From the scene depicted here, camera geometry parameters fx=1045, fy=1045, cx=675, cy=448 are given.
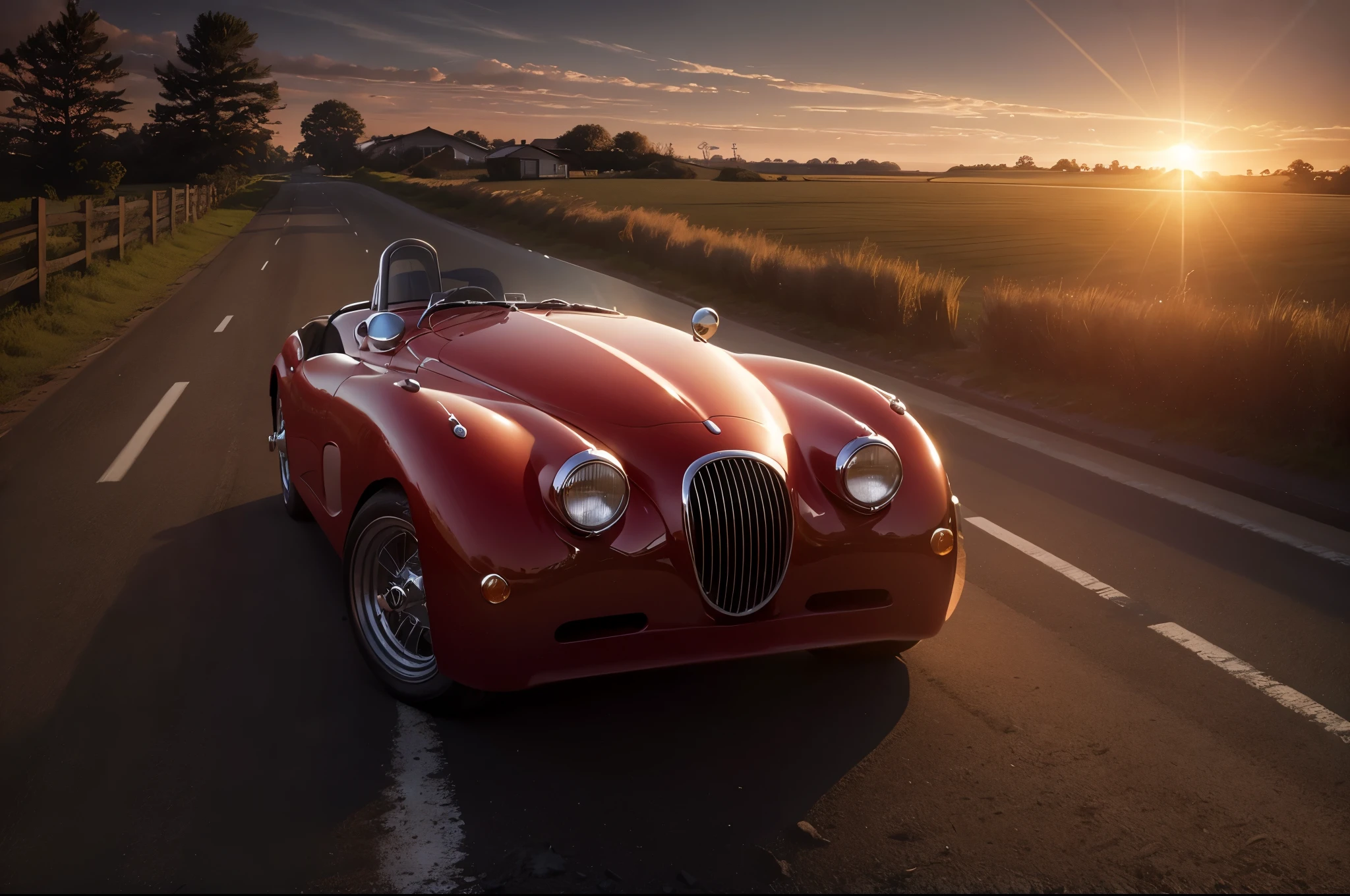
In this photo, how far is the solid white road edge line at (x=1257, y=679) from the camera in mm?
3949

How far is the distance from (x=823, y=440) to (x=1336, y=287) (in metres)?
18.6

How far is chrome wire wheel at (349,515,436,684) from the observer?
3.90m

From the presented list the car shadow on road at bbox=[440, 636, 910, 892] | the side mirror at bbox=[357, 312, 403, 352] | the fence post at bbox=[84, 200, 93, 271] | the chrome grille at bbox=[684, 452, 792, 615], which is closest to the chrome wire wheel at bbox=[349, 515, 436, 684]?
the car shadow on road at bbox=[440, 636, 910, 892]

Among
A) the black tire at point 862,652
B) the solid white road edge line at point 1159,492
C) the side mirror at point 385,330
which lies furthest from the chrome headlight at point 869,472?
the solid white road edge line at point 1159,492

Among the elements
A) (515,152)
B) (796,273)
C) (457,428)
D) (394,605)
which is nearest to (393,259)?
(457,428)

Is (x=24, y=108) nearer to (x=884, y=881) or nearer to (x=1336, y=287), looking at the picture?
(x=1336, y=287)

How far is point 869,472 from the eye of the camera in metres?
3.93

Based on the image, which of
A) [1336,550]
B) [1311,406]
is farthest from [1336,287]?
[1336,550]

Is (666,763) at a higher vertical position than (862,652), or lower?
lower

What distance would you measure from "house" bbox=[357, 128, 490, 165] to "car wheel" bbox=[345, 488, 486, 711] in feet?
497

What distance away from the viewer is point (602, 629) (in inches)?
138

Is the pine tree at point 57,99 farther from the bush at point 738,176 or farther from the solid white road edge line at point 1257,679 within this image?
the solid white road edge line at point 1257,679

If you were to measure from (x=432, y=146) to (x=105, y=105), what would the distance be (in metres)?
81.8

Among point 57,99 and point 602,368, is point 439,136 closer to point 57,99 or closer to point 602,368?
point 57,99
